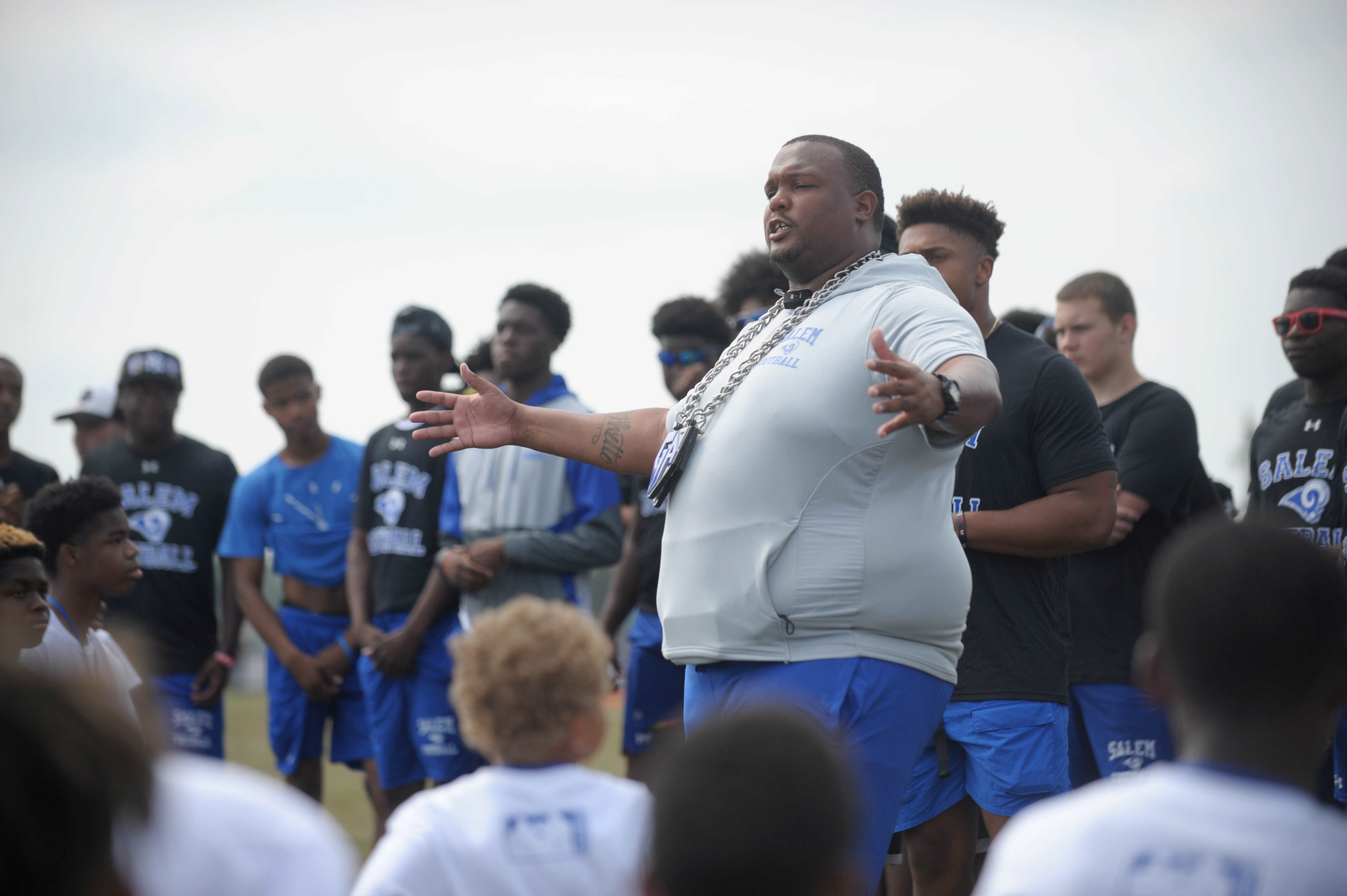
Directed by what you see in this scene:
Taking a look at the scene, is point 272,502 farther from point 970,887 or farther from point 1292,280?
point 1292,280

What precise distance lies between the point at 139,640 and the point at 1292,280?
5.46 metres

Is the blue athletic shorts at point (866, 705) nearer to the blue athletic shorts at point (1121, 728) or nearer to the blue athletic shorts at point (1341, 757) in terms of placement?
the blue athletic shorts at point (1121, 728)

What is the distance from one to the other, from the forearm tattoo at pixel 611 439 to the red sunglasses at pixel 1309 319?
3.06 meters

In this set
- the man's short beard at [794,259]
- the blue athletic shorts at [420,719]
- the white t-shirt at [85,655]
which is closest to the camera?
the man's short beard at [794,259]

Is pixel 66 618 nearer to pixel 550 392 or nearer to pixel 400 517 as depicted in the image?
pixel 400 517

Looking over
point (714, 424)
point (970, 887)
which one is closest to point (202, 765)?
point (714, 424)

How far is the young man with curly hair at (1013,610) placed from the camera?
151 inches

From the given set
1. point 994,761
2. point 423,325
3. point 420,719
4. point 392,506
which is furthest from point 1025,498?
point 423,325

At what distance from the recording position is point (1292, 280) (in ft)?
17.2

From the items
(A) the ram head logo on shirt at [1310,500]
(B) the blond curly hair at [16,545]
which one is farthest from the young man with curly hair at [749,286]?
(B) the blond curly hair at [16,545]

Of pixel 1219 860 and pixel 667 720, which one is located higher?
pixel 1219 860

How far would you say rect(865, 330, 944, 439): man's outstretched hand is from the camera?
2.56 m

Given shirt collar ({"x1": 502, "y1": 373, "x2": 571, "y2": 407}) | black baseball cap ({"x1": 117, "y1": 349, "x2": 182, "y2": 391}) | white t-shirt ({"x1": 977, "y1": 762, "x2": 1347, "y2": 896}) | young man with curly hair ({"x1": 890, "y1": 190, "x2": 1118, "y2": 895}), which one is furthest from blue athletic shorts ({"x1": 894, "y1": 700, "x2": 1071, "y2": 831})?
black baseball cap ({"x1": 117, "y1": 349, "x2": 182, "y2": 391})

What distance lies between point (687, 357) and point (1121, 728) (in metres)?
2.89
